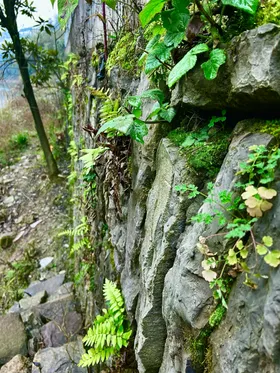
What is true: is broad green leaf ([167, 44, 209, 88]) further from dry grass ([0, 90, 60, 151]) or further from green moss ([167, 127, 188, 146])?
dry grass ([0, 90, 60, 151])

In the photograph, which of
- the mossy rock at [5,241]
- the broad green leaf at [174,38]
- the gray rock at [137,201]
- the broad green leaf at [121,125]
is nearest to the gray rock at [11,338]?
the gray rock at [137,201]

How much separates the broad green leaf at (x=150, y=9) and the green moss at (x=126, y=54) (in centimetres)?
103

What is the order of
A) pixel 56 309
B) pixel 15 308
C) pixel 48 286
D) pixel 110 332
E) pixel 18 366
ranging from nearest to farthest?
pixel 110 332, pixel 18 366, pixel 56 309, pixel 15 308, pixel 48 286

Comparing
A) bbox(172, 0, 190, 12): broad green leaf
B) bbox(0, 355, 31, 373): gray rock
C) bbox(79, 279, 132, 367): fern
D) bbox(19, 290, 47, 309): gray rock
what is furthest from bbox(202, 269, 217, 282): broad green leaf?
bbox(19, 290, 47, 309): gray rock

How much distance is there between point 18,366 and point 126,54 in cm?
380

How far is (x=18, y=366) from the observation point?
3.58 metres

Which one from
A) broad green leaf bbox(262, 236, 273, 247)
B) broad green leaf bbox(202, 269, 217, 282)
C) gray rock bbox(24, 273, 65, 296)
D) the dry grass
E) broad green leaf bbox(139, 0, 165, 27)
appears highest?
broad green leaf bbox(139, 0, 165, 27)

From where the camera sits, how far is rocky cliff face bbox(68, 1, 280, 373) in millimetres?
1021

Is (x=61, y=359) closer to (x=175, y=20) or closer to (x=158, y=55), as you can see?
(x=158, y=55)

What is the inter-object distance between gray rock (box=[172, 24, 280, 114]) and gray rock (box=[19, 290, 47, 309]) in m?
4.84

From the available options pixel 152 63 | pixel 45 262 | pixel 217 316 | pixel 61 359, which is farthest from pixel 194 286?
pixel 45 262

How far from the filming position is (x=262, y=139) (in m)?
1.18

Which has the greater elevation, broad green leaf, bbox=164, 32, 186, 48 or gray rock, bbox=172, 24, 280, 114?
broad green leaf, bbox=164, 32, 186, 48

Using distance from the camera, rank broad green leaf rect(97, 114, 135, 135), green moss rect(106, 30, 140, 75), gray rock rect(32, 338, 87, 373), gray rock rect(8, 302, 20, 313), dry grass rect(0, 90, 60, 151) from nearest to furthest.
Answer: broad green leaf rect(97, 114, 135, 135) → green moss rect(106, 30, 140, 75) → gray rock rect(32, 338, 87, 373) → gray rock rect(8, 302, 20, 313) → dry grass rect(0, 90, 60, 151)
